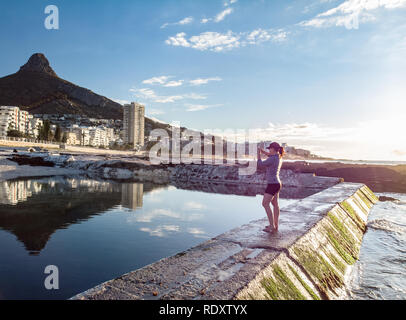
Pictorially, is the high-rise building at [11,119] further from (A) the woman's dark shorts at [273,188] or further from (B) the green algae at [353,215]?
(A) the woman's dark shorts at [273,188]

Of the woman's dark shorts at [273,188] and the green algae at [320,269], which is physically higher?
the woman's dark shorts at [273,188]

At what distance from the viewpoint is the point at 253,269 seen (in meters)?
4.30

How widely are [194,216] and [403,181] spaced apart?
98.0 feet

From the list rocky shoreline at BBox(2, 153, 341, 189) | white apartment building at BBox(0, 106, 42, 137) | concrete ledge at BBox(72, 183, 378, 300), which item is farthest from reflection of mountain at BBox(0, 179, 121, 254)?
white apartment building at BBox(0, 106, 42, 137)

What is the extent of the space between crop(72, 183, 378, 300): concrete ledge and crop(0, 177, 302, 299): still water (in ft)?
4.11

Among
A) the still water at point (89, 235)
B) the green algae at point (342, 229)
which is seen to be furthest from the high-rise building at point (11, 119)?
the green algae at point (342, 229)

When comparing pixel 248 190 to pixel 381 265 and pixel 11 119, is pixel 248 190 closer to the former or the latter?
pixel 381 265

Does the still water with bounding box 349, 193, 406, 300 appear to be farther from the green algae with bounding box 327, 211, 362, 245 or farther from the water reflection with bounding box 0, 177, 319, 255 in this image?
the water reflection with bounding box 0, 177, 319, 255

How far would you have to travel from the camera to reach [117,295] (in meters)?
3.46

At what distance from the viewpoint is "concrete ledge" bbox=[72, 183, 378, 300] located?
3641 millimetres

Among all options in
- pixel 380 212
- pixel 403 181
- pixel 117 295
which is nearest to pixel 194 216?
pixel 117 295

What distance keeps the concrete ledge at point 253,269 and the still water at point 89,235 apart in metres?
1.25

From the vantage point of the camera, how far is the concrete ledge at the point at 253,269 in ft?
11.9
